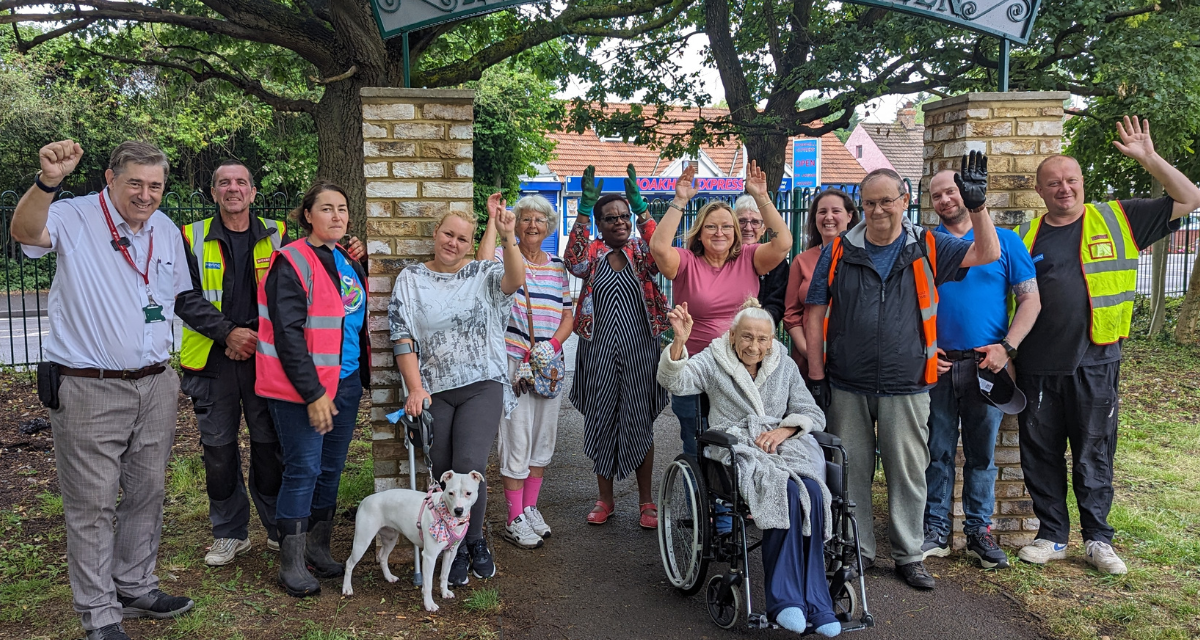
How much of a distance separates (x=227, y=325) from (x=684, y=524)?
2.35m

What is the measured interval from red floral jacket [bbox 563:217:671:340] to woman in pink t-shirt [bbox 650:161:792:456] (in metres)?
0.22

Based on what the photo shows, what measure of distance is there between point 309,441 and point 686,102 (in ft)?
31.4

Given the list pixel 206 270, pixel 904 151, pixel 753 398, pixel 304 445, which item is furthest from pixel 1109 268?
pixel 904 151

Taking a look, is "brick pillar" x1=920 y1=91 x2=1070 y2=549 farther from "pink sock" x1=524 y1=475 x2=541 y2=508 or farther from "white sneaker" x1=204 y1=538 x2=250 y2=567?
"white sneaker" x1=204 y1=538 x2=250 y2=567

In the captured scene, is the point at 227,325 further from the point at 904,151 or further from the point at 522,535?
the point at 904,151

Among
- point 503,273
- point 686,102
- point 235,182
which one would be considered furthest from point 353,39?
point 686,102

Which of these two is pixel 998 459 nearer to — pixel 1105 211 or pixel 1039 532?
pixel 1039 532

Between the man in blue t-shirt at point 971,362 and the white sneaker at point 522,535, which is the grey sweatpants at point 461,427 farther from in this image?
the man in blue t-shirt at point 971,362

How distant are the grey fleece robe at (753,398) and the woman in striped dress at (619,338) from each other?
28.2 inches

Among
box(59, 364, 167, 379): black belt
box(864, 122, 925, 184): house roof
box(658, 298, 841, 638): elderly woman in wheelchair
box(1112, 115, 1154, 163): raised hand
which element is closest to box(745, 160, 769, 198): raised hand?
box(658, 298, 841, 638): elderly woman in wheelchair

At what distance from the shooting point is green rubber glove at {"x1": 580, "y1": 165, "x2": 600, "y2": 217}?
183 inches

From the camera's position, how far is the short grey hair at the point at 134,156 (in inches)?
136

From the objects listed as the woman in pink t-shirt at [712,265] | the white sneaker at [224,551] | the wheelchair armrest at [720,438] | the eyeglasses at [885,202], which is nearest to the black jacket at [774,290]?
the woman in pink t-shirt at [712,265]

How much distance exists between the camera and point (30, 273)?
20.5 meters
